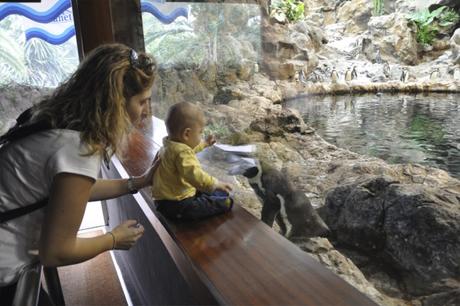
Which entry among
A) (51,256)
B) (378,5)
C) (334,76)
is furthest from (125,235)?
(334,76)

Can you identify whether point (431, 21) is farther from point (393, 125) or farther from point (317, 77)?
point (393, 125)

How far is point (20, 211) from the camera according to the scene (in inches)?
25.5

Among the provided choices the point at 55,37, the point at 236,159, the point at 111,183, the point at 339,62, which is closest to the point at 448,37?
the point at 339,62

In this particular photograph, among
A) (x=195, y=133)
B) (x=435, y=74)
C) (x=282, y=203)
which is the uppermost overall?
(x=435, y=74)

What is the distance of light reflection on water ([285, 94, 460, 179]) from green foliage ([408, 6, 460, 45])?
0.31 meters

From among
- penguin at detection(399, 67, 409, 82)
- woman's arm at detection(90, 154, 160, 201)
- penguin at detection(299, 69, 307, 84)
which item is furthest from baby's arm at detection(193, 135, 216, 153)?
penguin at detection(399, 67, 409, 82)

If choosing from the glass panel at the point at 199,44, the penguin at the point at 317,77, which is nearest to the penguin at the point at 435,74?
the penguin at the point at 317,77

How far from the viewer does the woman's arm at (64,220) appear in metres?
0.59

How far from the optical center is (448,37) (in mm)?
1691

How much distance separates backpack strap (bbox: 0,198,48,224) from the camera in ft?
2.11

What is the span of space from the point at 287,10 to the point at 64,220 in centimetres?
134

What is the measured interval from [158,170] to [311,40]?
1.19 metres

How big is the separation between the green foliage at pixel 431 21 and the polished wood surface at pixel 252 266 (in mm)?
1068

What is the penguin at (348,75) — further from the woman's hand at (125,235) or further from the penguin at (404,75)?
the woman's hand at (125,235)
